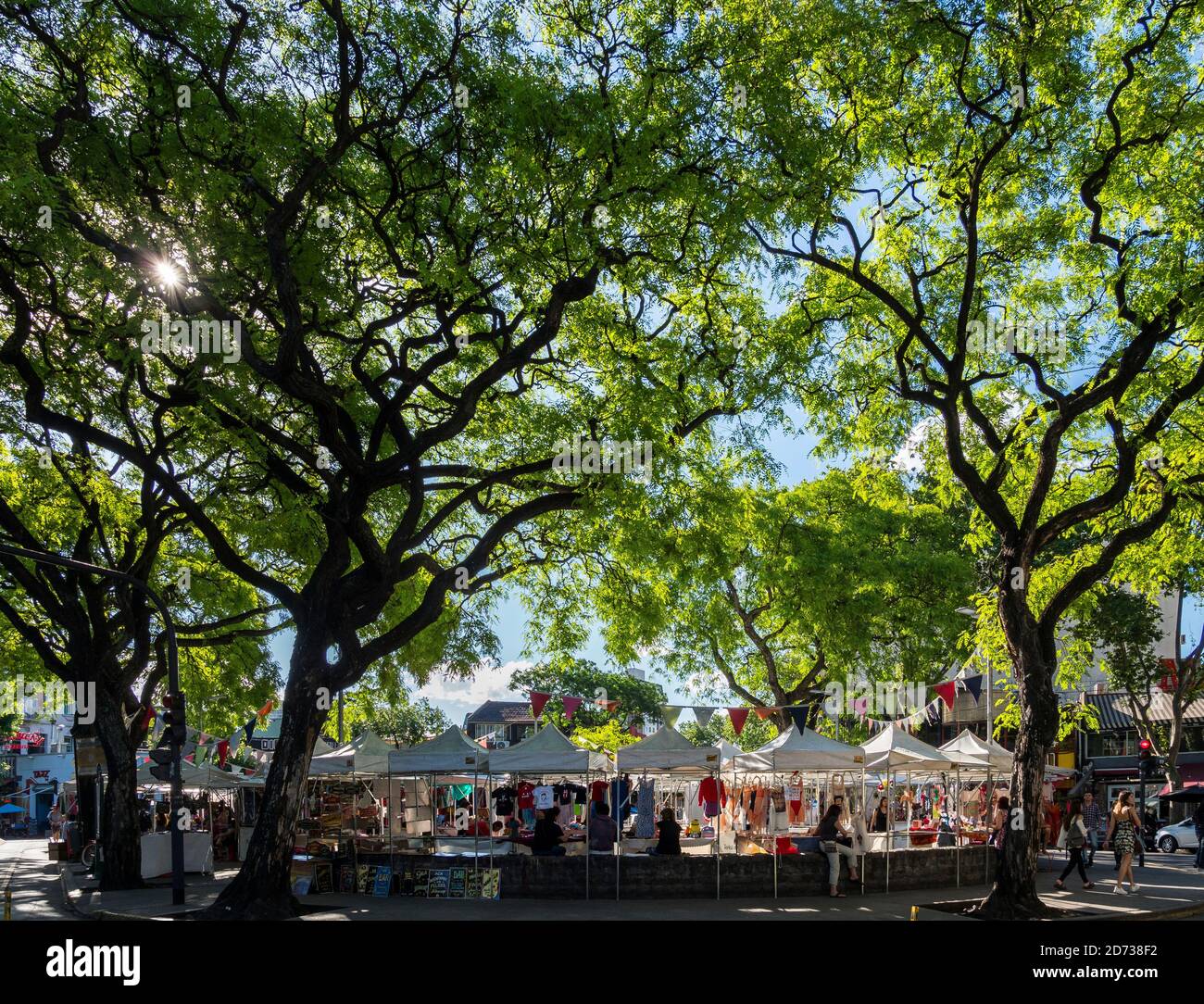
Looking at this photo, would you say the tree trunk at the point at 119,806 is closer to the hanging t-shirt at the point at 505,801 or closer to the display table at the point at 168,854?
the display table at the point at 168,854

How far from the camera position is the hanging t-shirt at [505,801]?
2572 centimetres

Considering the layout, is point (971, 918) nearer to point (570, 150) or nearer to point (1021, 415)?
point (1021, 415)

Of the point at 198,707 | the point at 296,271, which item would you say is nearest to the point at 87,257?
the point at 296,271

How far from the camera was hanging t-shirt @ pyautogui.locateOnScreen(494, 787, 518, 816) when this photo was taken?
84.4ft

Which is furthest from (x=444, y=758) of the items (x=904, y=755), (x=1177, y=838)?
(x=1177, y=838)

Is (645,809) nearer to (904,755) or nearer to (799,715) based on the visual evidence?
(799,715)

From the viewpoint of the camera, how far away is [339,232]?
18.3m

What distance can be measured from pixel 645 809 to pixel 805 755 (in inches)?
175

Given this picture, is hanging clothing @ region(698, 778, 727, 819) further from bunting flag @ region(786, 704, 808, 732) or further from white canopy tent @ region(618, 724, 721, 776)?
bunting flag @ region(786, 704, 808, 732)

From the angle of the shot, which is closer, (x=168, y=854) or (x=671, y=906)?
(x=671, y=906)

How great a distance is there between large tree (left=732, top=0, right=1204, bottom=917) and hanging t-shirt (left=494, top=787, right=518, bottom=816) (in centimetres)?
1167

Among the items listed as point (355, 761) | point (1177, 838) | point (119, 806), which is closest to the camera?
point (119, 806)

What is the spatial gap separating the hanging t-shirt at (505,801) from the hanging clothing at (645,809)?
3.17m

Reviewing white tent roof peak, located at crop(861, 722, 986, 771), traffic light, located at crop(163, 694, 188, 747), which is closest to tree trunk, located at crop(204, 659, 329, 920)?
traffic light, located at crop(163, 694, 188, 747)
